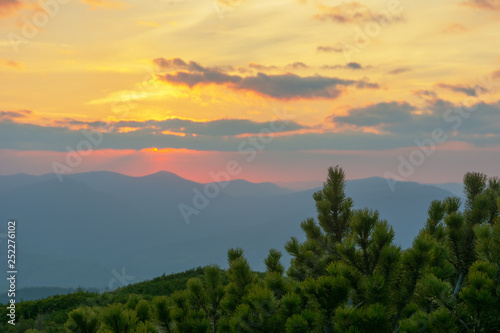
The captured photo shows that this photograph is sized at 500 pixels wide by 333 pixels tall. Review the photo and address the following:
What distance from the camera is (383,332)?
4.71 m

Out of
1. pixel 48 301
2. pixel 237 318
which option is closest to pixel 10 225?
pixel 48 301

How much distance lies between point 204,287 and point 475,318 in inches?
157

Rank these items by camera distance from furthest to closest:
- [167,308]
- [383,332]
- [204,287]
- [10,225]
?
[10,225] < [204,287] < [167,308] < [383,332]

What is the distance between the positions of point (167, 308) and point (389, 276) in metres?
3.18

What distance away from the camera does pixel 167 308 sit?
19.6 feet

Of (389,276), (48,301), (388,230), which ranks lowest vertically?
(48,301)

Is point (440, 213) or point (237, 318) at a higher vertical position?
point (440, 213)

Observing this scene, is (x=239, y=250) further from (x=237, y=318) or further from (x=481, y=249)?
(x=481, y=249)

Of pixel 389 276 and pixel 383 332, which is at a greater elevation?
pixel 389 276

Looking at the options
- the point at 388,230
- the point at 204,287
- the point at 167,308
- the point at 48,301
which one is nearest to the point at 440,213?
the point at 388,230

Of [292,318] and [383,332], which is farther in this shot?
[292,318]

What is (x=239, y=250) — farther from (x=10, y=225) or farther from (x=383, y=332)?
(x=10, y=225)

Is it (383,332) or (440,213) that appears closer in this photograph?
(383,332)

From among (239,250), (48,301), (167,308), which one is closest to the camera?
(167,308)
